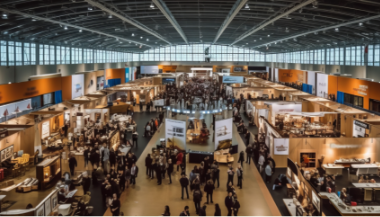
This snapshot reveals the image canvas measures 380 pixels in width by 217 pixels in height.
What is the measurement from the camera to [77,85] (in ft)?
93.9

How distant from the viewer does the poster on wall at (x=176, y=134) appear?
51.3ft

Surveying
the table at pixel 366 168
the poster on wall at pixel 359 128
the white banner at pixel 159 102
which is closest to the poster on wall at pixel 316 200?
the table at pixel 366 168

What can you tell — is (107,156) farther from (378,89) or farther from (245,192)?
(378,89)

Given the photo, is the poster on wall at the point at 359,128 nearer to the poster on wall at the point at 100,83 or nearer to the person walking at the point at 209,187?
the person walking at the point at 209,187

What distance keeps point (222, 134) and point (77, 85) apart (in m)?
17.0

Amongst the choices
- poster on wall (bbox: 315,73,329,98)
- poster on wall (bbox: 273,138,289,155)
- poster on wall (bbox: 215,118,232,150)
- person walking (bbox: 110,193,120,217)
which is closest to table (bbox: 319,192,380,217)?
poster on wall (bbox: 273,138,289,155)

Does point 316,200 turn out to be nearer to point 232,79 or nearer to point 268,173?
point 268,173

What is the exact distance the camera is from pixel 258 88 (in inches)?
1286

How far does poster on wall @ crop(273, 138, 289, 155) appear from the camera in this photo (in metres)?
14.5

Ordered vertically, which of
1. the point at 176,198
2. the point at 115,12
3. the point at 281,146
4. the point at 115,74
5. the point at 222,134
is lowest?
the point at 176,198

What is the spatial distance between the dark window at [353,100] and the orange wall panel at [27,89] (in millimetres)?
21226

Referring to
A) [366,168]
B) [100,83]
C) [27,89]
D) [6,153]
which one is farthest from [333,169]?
[100,83]

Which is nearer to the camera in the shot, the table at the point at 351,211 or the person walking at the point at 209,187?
the table at the point at 351,211

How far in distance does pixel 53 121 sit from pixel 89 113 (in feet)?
10.2
